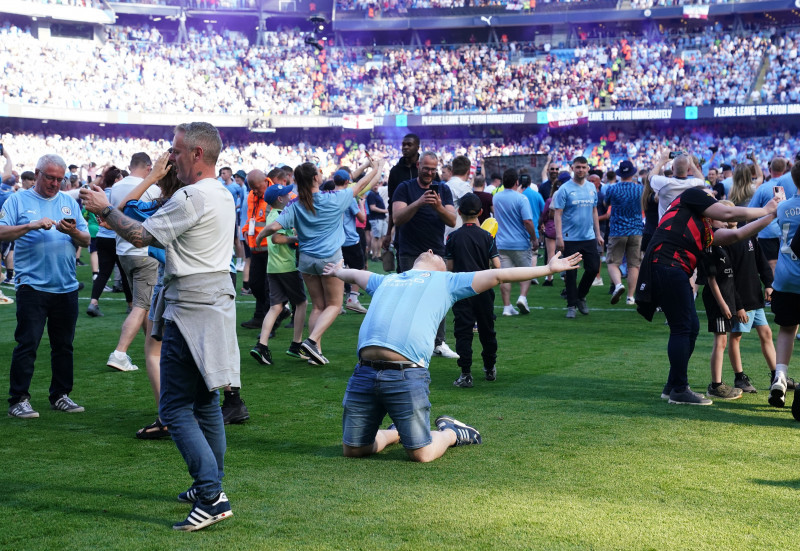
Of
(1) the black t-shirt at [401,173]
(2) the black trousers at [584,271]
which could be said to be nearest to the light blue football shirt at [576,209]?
(2) the black trousers at [584,271]

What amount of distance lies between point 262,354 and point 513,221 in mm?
5030

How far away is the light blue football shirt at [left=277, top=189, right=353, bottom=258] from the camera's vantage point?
28.2ft

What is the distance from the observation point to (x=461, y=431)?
18.2 feet

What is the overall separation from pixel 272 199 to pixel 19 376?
4.15 meters

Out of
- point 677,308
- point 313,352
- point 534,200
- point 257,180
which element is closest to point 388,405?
point 677,308

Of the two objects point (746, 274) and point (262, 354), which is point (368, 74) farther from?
point (746, 274)

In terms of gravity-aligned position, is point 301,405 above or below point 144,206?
below

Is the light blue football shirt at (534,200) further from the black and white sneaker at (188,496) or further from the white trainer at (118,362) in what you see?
the black and white sneaker at (188,496)

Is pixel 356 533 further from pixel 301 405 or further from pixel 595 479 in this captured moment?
pixel 301 405

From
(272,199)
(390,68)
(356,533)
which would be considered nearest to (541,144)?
(390,68)

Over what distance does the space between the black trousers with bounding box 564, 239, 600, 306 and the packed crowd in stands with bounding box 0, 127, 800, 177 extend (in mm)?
27230

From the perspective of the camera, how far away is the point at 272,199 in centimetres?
1002

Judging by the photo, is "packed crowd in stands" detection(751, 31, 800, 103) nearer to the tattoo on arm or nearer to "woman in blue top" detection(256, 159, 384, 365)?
"woman in blue top" detection(256, 159, 384, 365)

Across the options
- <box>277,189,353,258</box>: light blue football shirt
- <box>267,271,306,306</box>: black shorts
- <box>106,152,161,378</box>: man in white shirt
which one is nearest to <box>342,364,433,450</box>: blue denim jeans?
<box>106,152,161,378</box>: man in white shirt
